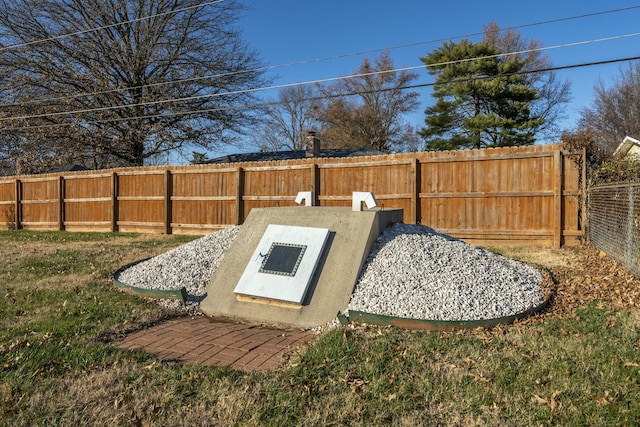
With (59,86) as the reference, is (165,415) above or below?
below

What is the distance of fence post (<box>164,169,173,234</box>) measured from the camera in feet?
44.1

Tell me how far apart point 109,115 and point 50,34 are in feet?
13.2

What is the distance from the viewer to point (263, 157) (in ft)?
65.5

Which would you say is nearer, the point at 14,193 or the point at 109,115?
the point at 14,193

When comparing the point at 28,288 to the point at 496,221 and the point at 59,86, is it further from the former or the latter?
the point at 59,86

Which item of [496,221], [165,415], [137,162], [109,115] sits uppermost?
[109,115]

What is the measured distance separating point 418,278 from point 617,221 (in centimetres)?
443

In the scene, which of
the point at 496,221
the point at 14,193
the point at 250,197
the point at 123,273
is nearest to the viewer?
the point at 123,273

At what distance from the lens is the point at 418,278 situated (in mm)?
5160

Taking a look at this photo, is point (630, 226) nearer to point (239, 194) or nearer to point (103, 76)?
point (239, 194)

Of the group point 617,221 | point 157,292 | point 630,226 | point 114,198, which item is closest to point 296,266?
point 157,292

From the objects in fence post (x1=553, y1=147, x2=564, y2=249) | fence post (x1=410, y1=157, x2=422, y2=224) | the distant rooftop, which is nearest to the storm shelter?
fence post (x1=410, y1=157, x2=422, y2=224)

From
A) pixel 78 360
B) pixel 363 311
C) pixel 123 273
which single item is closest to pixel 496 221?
pixel 363 311

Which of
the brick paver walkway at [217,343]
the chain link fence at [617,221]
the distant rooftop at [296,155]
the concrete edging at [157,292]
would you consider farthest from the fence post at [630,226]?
the distant rooftop at [296,155]
